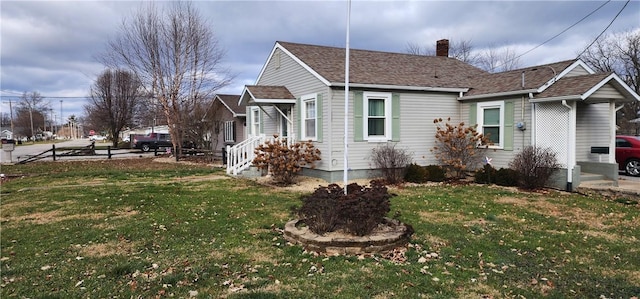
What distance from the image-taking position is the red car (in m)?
13.4

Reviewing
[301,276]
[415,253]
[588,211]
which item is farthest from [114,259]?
[588,211]

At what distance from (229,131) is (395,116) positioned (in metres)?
16.4

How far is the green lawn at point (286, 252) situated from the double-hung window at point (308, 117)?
424cm

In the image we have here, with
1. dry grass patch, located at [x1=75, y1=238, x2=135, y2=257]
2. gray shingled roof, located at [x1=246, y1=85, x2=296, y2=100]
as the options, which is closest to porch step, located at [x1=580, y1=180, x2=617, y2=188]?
gray shingled roof, located at [x1=246, y1=85, x2=296, y2=100]

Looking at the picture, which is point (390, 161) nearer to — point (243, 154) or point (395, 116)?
point (395, 116)

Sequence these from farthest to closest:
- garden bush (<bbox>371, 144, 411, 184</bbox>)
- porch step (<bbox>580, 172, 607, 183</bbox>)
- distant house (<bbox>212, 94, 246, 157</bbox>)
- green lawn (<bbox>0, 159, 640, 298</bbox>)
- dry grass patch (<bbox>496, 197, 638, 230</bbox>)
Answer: distant house (<bbox>212, 94, 246, 157</bbox>) → garden bush (<bbox>371, 144, 411, 184</bbox>) → porch step (<bbox>580, 172, 607, 183</bbox>) → dry grass patch (<bbox>496, 197, 638, 230</bbox>) → green lawn (<bbox>0, 159, 640, 298</bbox>)

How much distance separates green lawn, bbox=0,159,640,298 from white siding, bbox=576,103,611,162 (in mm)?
3094

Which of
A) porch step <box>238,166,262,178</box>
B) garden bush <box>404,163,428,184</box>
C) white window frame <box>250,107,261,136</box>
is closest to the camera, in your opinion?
garden bush <box>404,163,428,184</box>

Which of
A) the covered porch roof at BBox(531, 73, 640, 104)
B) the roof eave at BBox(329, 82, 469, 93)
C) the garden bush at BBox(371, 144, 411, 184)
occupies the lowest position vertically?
the garden bush at BBox(371, 144, 411, 184)

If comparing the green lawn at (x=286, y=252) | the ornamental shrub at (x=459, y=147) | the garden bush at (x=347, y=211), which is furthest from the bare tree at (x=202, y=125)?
the garden bush at (x=347, y=211)

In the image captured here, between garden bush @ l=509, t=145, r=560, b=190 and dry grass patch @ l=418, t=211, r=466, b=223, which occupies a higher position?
garden bush @ l=509, t=145, r=560, b=190

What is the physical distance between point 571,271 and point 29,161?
77.2ft

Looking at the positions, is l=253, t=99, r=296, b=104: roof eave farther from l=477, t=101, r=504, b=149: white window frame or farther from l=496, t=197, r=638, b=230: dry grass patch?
l=496, t=197, r=638, b=230: dry grass patch

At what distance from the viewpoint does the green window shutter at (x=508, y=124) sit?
39.3 feet
